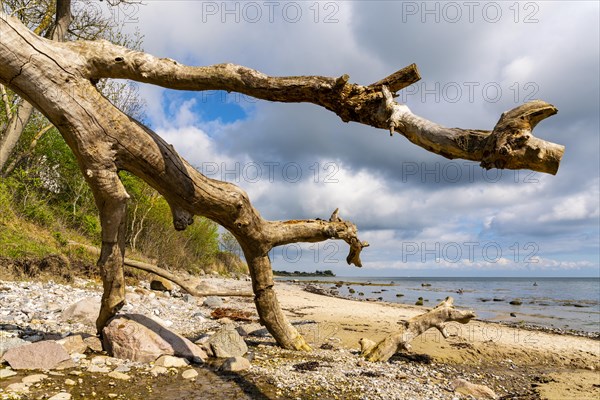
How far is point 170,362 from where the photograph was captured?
6141mm

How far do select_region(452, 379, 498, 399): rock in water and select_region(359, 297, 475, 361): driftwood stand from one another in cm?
132

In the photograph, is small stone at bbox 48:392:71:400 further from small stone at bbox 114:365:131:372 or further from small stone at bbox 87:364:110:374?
small stone at bbox 114:365:131:372

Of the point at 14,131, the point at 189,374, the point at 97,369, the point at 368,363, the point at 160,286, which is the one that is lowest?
the point at 368,363

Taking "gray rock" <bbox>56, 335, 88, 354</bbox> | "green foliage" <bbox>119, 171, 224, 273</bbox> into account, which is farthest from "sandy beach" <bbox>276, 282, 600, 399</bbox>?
"green foliage" <bbox>119, 171, 224, 273</bbox>

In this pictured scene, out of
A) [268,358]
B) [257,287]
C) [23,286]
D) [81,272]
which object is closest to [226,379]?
[268,358]

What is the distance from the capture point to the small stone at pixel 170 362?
20.0 ft

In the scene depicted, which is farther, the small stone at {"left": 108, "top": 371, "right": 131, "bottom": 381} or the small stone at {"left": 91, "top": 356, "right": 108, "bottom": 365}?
the small stone at {"left": 91, "top": 356, "right": 108, "bottom": 365}

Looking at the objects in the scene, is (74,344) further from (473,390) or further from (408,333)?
(473,390)

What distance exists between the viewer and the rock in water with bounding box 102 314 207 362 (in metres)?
6.21

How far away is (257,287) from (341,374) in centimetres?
218

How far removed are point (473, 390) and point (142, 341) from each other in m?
5.25

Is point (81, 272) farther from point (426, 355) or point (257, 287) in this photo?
point (426, 355)

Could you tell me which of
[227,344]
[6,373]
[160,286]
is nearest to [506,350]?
[227,344]

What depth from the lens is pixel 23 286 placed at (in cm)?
1105
